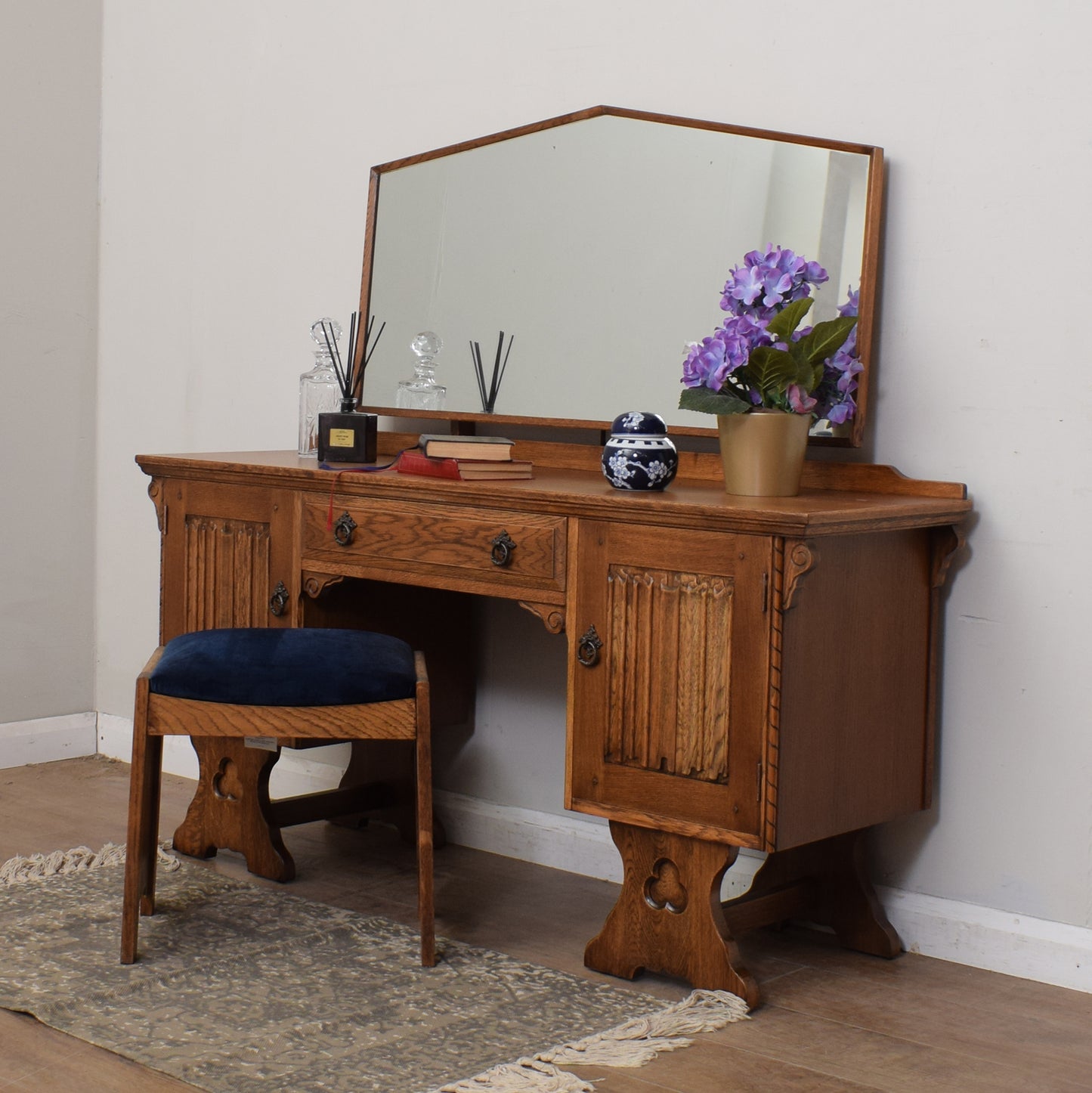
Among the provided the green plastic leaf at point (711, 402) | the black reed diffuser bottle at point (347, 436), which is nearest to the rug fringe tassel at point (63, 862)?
the black reed diffuser bottle at point (347, 436)

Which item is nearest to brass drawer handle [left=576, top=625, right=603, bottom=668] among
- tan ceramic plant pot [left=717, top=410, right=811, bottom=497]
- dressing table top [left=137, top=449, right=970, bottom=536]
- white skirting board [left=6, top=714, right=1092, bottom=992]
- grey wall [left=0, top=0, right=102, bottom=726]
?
dressing table top [left=137, top=449, right=970, bottom=536]

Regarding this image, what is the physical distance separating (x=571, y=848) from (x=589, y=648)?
84cm

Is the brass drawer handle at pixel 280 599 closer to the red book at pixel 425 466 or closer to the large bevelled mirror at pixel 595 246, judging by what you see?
the red book at pixel 425 466

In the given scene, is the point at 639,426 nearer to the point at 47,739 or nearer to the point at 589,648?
the point at 589,648

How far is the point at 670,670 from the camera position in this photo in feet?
7.48

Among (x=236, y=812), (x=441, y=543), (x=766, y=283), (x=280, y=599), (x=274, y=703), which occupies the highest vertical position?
(x=766, y=283)

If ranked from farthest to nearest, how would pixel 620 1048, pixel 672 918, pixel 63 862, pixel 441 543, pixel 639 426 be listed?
pixel 63 862, pixel 441 543, pixel 639 426, pixel 672 918, pixel 620 1048

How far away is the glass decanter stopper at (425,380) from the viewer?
3.13 metres

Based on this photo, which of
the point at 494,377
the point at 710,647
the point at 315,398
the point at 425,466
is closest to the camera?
the point at 710,647

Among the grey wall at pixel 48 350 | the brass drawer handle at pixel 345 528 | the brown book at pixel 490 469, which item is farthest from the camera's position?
the grey wall at pixel 48 350

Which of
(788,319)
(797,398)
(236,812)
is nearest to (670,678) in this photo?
(797,398)

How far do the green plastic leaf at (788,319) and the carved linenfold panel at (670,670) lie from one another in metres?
0.45

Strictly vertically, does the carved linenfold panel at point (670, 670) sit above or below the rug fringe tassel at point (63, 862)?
above

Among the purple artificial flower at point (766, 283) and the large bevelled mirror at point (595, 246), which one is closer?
the purple artificial flower at point (766, 283)
